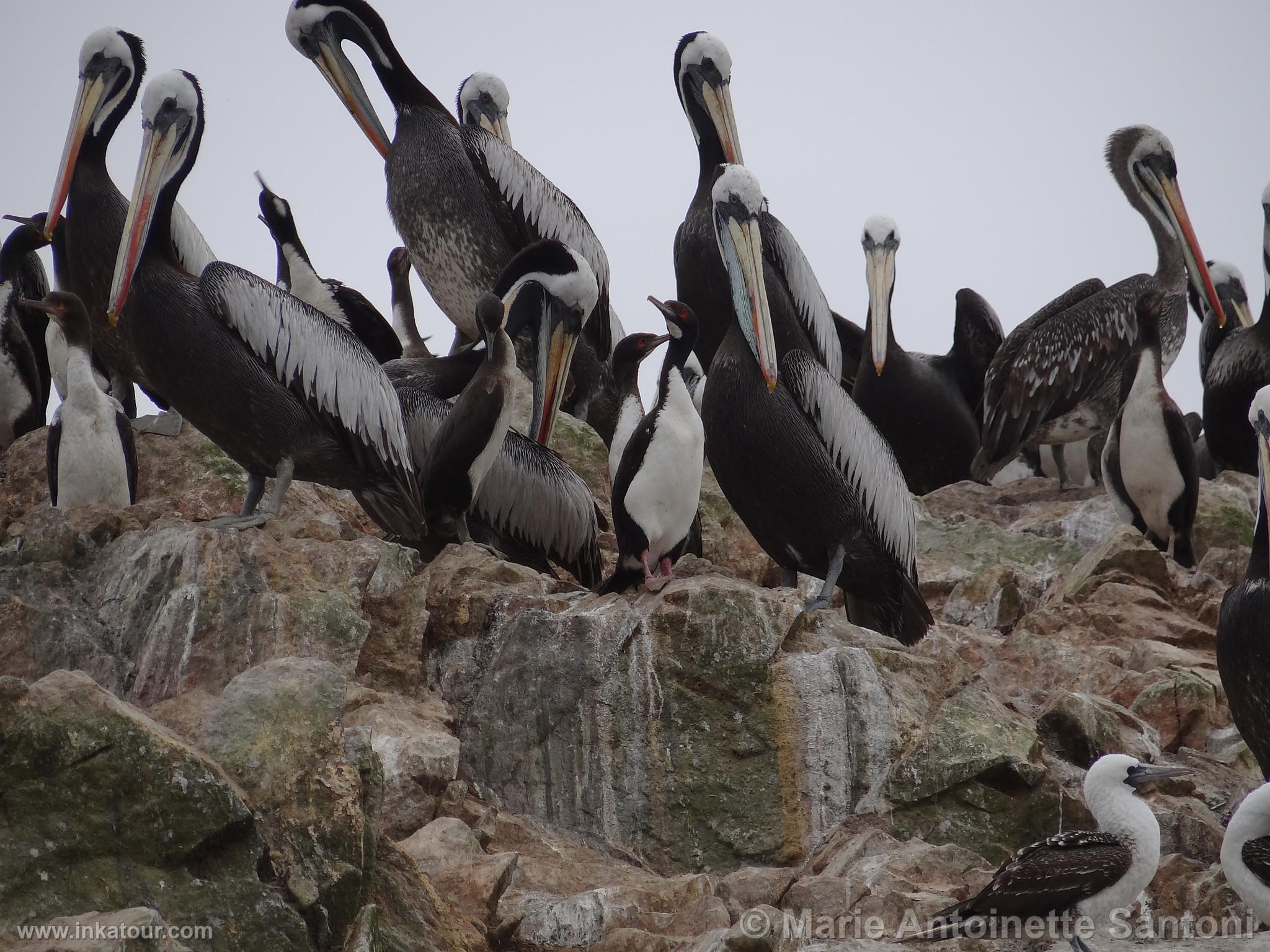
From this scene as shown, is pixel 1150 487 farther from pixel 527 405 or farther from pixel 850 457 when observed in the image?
pixel 527 405

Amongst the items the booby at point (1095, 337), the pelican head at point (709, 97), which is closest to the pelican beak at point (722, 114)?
the pelican head at point (709, 97)

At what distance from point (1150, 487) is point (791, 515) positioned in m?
3.02

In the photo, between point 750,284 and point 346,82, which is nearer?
point 750,284

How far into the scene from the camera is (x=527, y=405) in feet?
32.4

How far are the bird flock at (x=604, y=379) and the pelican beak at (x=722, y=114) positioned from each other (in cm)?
2

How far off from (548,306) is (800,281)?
4.64 feet

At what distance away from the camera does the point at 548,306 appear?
817 cm

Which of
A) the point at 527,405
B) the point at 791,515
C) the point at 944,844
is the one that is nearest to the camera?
the point at 944,844

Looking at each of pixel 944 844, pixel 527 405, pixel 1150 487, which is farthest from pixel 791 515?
pixel 527 405

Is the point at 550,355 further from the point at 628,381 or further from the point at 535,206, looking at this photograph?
the point at 535,206

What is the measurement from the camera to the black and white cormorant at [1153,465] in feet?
27.2

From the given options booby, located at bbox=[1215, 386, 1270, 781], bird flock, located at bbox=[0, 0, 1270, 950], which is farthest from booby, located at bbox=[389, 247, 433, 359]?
booby, located at bbox=[1215, 386, 1270, 781]

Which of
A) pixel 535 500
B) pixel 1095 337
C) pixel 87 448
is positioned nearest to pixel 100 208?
pixel 87 448

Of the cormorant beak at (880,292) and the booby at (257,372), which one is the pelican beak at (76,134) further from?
the cormorant beak at (880,292)
